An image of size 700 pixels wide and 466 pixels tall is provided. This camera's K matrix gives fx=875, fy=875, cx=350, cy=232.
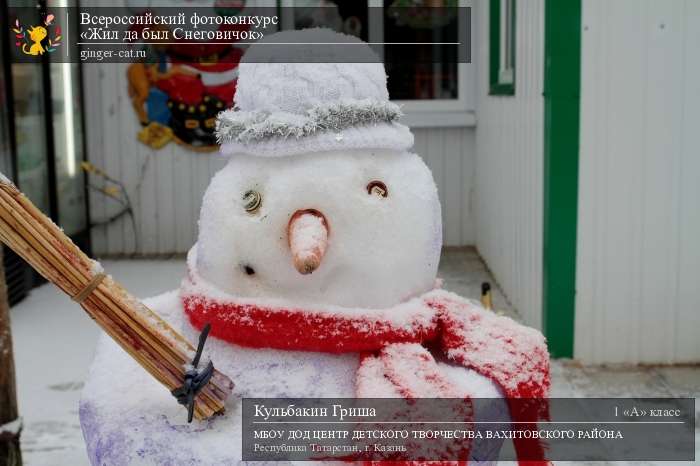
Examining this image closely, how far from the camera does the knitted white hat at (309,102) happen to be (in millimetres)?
1473

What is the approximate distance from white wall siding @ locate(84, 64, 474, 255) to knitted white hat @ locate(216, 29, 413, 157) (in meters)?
5.19

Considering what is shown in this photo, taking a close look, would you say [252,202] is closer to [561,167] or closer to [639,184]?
[561,167]

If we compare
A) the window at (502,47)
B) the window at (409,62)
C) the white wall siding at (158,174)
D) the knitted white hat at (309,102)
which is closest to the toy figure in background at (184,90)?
the white wall siding at (158,174)

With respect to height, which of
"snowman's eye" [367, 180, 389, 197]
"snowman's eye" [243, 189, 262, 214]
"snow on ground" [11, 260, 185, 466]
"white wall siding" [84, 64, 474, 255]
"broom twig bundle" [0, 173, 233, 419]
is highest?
"snowman's eye" [367, 180, 389, 197]

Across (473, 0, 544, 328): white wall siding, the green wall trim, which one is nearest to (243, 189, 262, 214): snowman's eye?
the green wall trim

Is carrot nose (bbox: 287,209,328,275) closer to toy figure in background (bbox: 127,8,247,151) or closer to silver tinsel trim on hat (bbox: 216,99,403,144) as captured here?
silver tinsel trim on hat (bbox: 216,99,403,144)

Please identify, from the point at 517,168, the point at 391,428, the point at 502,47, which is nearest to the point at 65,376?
the point at 517,168

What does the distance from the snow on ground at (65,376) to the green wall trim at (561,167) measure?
0.76ft

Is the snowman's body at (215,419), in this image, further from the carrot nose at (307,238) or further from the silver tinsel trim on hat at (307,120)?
the silver tinsel trim on hat at (307,120)

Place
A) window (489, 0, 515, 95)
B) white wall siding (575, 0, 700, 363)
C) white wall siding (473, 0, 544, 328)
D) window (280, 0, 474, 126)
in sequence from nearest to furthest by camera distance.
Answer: white wall siding (575, 0, 700, 363), white wall siding (473, 0, 544, 328), window (489, 0, 515, 95), window (280, 0, 474, 126)

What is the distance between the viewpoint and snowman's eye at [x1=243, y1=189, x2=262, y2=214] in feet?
4.88

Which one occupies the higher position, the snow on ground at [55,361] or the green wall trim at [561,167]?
the green wall trim at [561,167]

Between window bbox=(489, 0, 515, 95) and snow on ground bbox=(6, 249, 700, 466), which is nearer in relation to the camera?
snow on ground bbox=(6, 249, 700, 466)

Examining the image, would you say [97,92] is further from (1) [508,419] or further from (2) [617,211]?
(1) [508,419]
